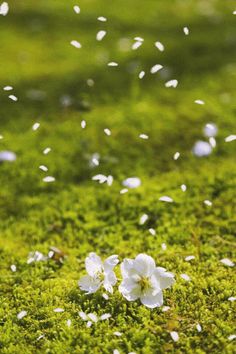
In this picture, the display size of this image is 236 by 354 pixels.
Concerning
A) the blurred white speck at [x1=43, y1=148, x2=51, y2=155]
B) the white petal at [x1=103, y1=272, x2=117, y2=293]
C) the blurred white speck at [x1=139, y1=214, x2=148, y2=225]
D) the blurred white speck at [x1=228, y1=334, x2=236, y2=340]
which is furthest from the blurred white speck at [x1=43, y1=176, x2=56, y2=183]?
the blurred white speck at [x1=228, y1=334, x2=236, y2=340]

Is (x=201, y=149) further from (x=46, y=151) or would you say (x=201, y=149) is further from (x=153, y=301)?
(x=153, y=301)

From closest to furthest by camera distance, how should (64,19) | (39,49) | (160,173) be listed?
(160,173)
(39,49)
(64,19)

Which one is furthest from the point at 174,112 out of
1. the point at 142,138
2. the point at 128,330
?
the point at 128,330

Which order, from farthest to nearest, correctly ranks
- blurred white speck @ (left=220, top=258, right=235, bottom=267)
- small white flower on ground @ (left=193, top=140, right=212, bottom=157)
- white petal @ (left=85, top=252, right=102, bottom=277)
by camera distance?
small white flower on ground @ (left=193, top=140, right=212, bottom=157) < blurred white speck @ (left=220, top=258, right=235, bottom=267) < white petal @ (left=85, top=252, right=102, bottom=277)

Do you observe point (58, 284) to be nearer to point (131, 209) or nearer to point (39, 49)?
point (131, 209)

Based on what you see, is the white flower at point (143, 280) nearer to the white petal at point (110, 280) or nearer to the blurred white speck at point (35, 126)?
the white petal at point (110, 280)

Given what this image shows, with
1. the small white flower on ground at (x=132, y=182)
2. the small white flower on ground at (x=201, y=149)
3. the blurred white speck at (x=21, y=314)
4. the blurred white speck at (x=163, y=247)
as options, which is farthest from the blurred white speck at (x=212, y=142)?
the blurred white speck at (x=21, y=314)

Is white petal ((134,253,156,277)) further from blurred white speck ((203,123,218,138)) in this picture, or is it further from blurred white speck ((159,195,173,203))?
blurred white speck ((203,123,218,138))
